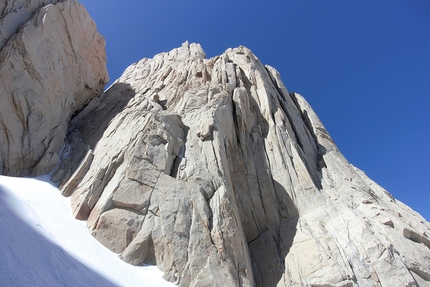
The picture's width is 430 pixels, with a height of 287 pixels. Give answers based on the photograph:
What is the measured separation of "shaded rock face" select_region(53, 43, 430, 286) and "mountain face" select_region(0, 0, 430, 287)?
0.27 ft

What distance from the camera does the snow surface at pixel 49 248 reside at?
7969 millimetres

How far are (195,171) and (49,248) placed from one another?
9.89 metres

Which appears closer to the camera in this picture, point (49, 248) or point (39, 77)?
point (49, 248)

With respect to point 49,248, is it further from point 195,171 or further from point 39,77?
point 39,77

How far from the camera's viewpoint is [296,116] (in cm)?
3269

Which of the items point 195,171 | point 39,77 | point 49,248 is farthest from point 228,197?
point 39,77

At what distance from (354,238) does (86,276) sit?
15.5 metres

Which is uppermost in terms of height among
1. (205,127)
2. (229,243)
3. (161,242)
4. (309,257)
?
(205,127)

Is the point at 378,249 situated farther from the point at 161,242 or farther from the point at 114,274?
the point at 114,274

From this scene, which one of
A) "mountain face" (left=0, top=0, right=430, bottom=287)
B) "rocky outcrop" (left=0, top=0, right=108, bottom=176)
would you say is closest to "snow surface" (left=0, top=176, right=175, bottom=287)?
"mountain face" (left=0, top=0, right=430, bottom=287)

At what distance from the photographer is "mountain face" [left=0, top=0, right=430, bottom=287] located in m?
15.2

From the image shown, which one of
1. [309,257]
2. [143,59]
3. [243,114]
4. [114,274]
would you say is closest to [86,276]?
[114,274]

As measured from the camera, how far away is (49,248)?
10.7 metres

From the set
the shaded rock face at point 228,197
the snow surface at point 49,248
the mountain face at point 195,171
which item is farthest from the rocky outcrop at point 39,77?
the snow surface at point 49,248
